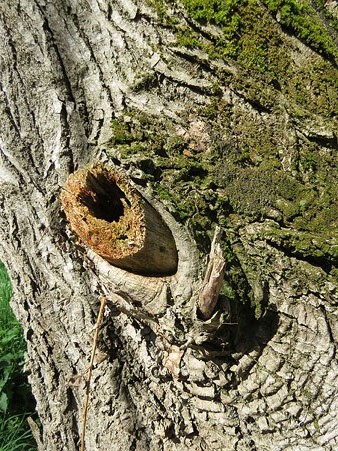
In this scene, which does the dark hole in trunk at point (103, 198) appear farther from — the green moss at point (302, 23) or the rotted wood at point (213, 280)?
the green moss at point (302, 23)

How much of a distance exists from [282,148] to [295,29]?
0.41 meters

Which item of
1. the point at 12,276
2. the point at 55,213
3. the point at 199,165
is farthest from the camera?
the point at 12,276

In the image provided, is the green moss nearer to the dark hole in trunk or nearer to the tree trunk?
the tree trunk

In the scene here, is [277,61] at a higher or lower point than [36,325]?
higher

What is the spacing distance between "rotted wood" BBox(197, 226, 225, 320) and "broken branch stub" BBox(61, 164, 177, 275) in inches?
6.4

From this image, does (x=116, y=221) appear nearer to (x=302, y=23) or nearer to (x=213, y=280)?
(x=213, y=280)

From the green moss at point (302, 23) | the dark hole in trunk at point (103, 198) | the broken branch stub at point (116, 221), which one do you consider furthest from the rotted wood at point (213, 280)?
the green moss at point (302, 23)

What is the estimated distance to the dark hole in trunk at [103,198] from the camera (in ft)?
5.85

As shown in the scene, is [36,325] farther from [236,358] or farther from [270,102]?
[270,102]

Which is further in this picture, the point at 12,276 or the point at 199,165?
the point at 12,276

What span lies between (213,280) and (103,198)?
0.42 meters

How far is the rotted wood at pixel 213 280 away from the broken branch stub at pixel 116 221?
0.16 meters

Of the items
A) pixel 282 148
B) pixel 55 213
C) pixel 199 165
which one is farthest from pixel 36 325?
pixel 282 148

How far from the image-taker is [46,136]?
2.06 m
